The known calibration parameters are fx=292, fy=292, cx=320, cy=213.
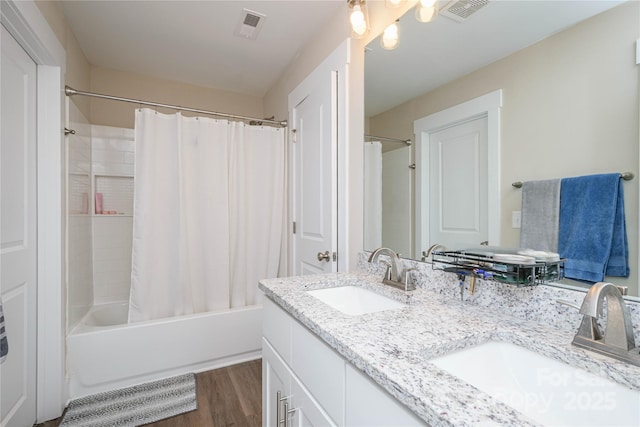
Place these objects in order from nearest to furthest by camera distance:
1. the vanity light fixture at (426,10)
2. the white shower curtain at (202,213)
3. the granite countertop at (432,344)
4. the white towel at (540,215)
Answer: the granite countertop at (432,344)
the white towel at (540,215)
the vanity light fixture at (426,10)
the white shower curtain at (202,213)

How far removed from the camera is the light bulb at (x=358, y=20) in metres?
1.43

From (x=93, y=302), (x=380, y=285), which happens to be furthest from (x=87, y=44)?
(x=380, y=285)

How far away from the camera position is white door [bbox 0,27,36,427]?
51.1 inches

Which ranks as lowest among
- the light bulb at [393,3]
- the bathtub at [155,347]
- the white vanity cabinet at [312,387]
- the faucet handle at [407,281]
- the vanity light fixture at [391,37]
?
the bathtub at [155,347]

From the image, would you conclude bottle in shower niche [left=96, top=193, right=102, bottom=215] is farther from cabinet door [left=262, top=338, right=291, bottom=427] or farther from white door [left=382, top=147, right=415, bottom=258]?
white door [left=382, top=147, right=415, bottom=258]

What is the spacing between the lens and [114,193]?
2602mm

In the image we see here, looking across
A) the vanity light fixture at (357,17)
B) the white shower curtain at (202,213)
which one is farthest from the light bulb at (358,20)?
the white shower curtain at (202,213)

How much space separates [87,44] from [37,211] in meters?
1.41

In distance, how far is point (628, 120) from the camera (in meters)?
0.69

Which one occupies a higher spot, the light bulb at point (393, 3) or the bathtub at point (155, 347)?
the light bulb at point (393, 3)

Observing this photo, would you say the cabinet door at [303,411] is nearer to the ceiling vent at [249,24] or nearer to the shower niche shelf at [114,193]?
the ceiling vent at [249,24]

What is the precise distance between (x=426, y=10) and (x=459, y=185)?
29.5 inches

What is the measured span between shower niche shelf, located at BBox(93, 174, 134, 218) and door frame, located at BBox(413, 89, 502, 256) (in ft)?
8.39

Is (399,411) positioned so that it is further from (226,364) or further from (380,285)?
(226,364)
